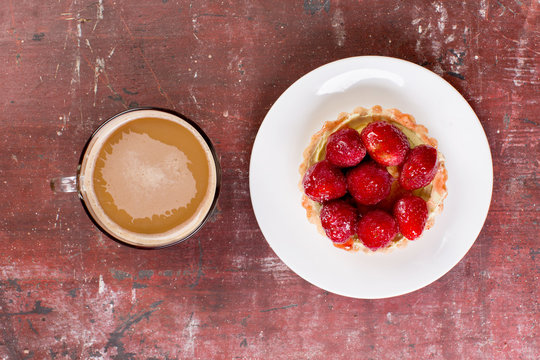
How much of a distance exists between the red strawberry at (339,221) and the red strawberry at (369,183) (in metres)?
0.05

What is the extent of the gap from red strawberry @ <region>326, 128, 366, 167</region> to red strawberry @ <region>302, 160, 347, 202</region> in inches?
1.2

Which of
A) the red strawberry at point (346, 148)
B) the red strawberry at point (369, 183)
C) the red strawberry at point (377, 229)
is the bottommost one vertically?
the red strawberry at point (377, 229)

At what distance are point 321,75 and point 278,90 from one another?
7.2 inches

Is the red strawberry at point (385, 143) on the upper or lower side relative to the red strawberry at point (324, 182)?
upper

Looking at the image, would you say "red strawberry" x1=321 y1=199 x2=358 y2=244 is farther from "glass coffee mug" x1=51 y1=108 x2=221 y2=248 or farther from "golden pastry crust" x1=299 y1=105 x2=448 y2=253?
"glass coffee mug" x1=51 y1=108 x2=221 y2=248

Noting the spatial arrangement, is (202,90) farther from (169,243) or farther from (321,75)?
(169,243)

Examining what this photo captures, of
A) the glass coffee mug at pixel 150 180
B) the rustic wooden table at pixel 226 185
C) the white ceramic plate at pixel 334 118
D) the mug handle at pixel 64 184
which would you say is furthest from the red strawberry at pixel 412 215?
the mug handle at pixel 64 184

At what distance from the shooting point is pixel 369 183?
3.43 feet

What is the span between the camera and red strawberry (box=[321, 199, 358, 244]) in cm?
106

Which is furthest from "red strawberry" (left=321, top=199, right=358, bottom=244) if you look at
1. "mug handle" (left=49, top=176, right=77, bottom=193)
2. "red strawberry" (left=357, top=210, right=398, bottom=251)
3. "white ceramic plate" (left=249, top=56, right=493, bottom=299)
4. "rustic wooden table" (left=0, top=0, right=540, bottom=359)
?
"mug handle" (left=49, top=176, right=77, bottom=193)

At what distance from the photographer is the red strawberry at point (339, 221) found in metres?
1.06

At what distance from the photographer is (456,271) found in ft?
4.29

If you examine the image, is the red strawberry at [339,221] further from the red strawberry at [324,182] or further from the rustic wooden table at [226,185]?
the rustic wooden table at [226,185]

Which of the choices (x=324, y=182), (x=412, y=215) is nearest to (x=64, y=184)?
(x=324, y=182)
